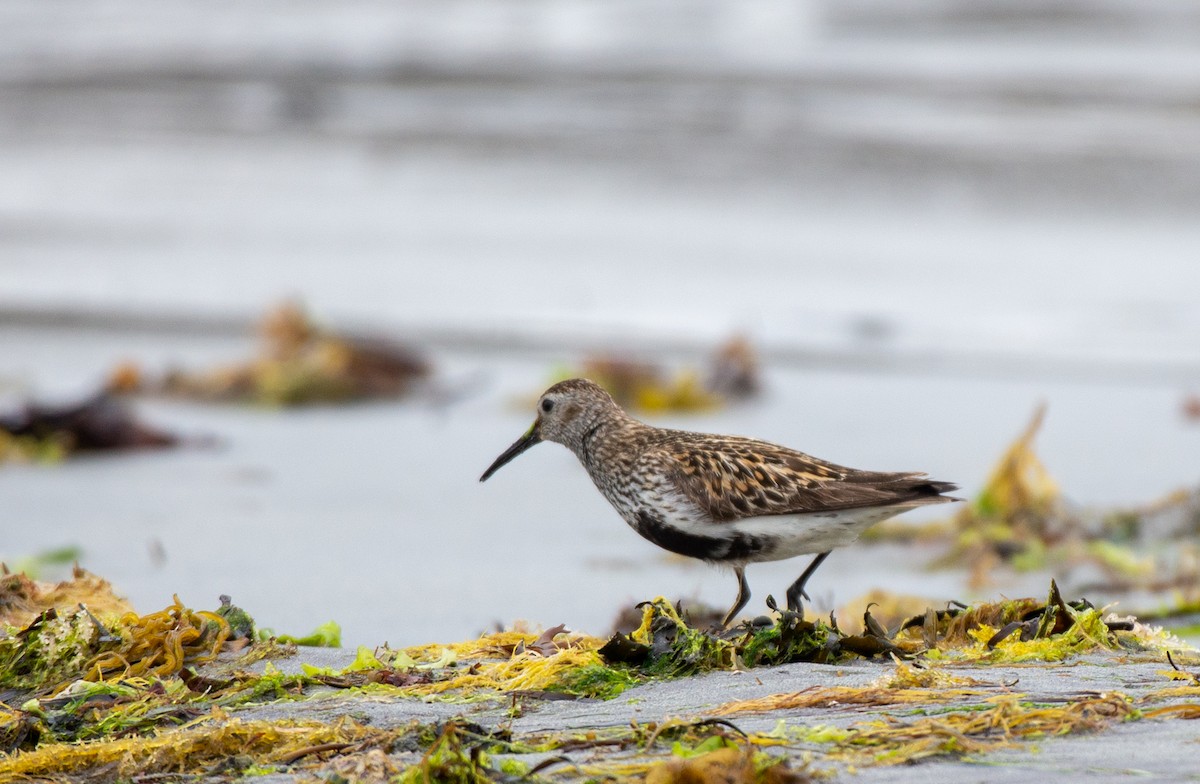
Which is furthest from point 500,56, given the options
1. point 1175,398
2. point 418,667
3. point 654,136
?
point 418,667

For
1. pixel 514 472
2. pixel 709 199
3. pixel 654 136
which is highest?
pixel 654 136

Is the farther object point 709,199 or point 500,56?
point 500,56

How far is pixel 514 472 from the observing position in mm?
7828

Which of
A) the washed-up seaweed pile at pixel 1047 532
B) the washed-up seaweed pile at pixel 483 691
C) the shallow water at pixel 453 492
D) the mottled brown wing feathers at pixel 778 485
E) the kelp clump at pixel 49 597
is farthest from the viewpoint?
the washed-up seaweed pile at pixel 1047 532

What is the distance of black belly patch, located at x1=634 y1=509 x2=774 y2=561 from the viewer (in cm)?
473

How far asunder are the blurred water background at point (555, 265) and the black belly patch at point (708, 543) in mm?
828

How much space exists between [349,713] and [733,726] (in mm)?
908

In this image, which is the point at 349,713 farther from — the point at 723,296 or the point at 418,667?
the point at 723,296

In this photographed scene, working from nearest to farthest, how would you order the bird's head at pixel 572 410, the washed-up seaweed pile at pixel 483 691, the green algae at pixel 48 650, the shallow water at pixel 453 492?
the washed-up seaweed pile at pixel 483 691 → the green algae at pixel 48 650 → the bird's head at pixel 572 410 → the shallow water at pixel 453 492

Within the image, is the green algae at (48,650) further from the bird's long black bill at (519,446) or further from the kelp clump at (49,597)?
the bird's long black bill at (519,446)

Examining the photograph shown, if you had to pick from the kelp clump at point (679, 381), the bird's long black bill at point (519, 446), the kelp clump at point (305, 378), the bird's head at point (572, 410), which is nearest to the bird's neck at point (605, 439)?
the bird's head at point (572, 410)

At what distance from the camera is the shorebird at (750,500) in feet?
15.5

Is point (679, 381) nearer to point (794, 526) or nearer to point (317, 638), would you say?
point (794, 526)

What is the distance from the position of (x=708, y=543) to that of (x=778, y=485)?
0.85 feet
